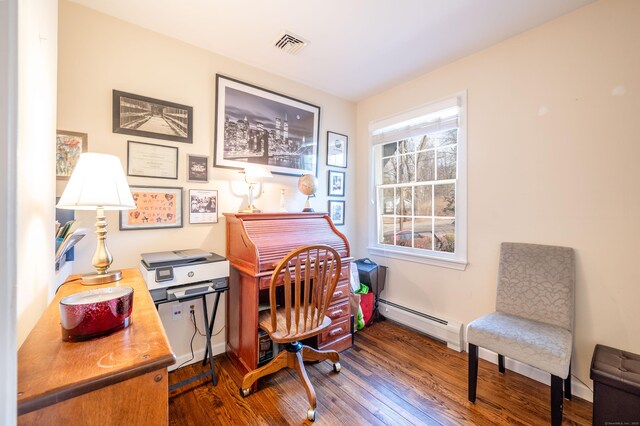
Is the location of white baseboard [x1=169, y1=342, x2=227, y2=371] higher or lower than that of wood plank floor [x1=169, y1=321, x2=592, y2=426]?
higher

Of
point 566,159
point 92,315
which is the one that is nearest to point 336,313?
point 92,315

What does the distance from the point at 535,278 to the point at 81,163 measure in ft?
9.12

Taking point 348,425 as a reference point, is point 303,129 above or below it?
above

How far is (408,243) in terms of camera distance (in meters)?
2.86

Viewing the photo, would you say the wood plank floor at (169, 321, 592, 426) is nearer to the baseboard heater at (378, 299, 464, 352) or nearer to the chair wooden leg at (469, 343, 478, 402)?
the chair wooden leg at (469, 343, 478, 402)

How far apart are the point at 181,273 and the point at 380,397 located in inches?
60.6

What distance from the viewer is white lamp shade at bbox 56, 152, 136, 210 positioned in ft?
3.65

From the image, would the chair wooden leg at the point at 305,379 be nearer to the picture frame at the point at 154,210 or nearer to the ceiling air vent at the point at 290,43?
the picture frame at the point at 154,210

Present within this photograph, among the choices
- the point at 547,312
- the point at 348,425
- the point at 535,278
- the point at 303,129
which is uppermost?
the point at 303,129

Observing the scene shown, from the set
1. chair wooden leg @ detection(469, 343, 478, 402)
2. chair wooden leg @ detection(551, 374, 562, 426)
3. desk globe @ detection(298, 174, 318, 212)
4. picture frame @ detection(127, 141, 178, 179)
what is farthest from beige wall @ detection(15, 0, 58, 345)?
chair wooden leg @ detection(551, 374, 562, 426)

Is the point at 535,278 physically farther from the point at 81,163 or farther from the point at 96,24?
the point at 96,24

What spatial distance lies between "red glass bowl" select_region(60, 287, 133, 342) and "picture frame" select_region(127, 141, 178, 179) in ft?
4.22

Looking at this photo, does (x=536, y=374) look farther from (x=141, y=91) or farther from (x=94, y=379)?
(x=141, y=91)

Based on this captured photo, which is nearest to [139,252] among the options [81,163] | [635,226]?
[81,163]
